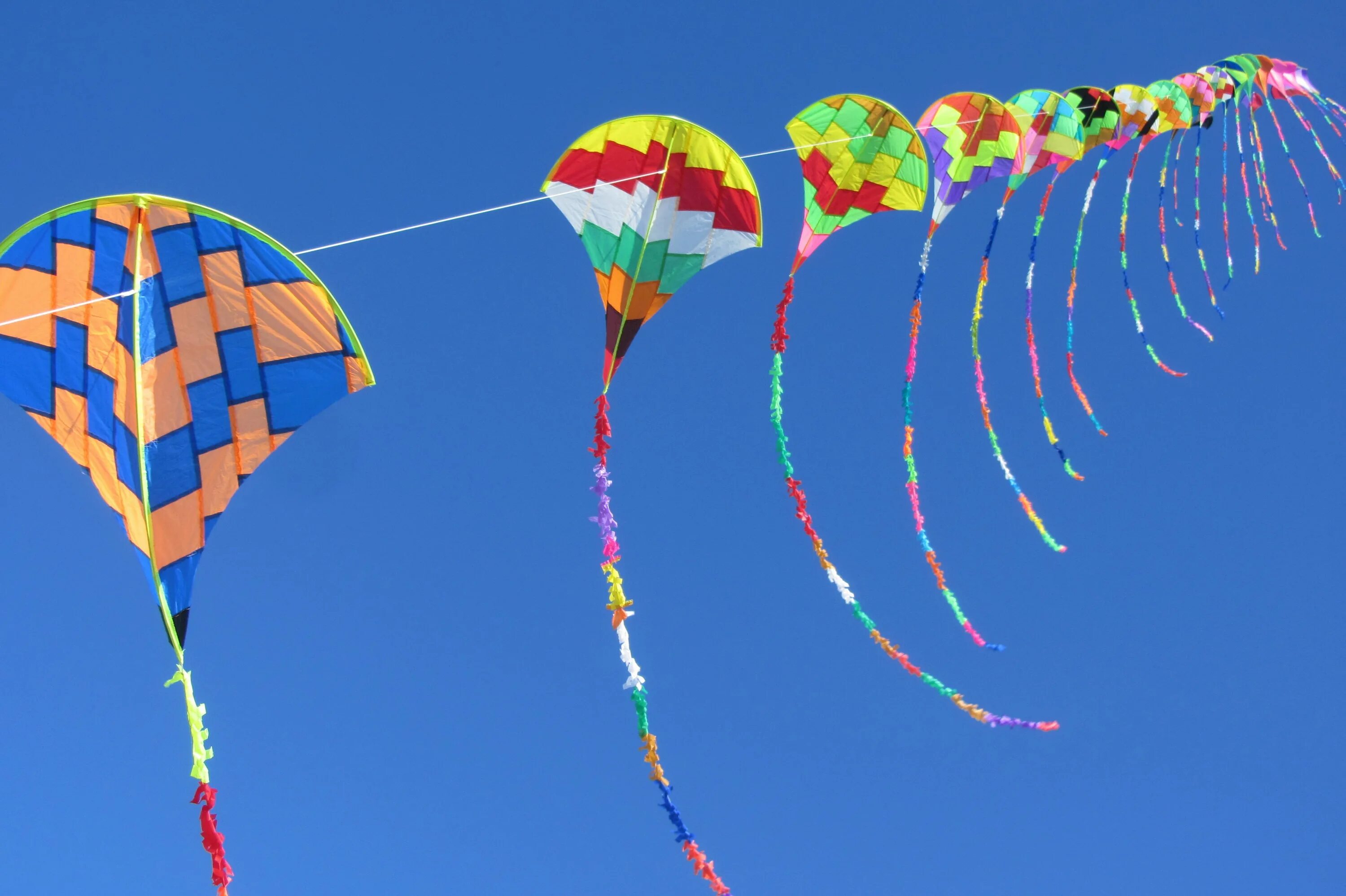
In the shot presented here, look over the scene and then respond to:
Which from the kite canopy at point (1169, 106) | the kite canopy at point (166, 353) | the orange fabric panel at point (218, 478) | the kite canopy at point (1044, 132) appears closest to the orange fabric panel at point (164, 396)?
the kite canopy at point (166, 353)

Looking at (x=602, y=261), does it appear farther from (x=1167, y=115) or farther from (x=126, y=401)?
(x=1167, y=115)

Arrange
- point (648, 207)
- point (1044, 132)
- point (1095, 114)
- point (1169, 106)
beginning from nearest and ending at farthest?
point (648, 207) < point (1044, 132) < point (1095, 114) < point (1169, 106)

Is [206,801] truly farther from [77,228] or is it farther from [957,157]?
[957,157]

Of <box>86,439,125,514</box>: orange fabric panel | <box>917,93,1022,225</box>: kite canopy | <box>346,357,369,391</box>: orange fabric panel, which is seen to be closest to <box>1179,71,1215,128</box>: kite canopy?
<box>917,93,1022,225</box>: kite canopy

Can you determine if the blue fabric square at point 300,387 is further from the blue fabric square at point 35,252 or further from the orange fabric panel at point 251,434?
the blue fabric square at point 35,252

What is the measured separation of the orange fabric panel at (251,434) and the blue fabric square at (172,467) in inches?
15.0

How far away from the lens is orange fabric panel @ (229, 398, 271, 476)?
8.48 metres

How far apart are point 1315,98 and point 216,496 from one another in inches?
733

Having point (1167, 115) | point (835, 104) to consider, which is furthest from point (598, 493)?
point (1167, 115)

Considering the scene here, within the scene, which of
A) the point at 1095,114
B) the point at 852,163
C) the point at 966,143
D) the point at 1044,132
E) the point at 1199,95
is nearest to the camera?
the point at 852,163

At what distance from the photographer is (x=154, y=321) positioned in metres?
7.91

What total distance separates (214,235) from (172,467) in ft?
5.17

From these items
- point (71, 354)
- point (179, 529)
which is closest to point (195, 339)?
point (71, 354)

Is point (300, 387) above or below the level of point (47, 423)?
above
